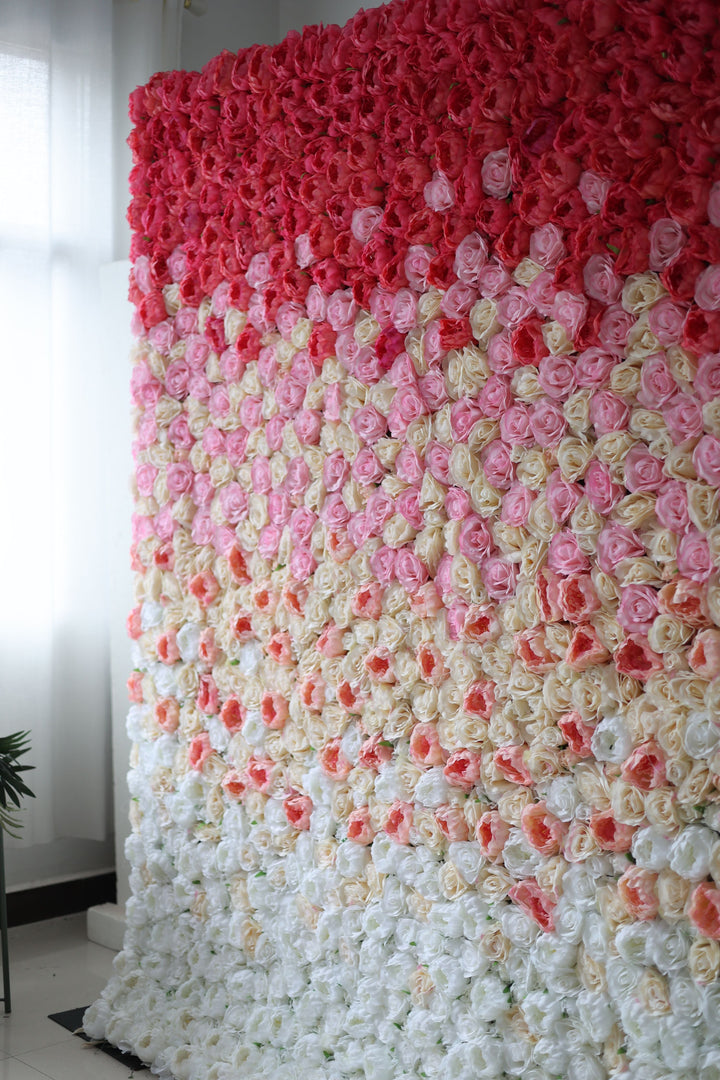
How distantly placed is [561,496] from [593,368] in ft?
0.71

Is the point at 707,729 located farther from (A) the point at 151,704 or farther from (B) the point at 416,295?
(A) the point at 151,704

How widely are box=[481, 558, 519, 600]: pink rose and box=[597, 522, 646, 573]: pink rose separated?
0.61 ft

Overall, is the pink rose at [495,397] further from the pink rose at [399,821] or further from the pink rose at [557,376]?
the pink rose at [399,821]

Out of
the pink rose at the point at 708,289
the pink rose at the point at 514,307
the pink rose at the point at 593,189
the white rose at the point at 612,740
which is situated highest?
the pink rose at the point at 593,189

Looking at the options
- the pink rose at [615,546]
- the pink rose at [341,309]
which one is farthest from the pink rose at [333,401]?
the pink rose at [615,546]

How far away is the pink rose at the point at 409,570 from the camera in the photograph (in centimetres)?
211

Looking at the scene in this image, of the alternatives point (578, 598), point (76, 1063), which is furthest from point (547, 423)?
point (76, 1063)

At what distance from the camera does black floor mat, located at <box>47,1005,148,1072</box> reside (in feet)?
8.53

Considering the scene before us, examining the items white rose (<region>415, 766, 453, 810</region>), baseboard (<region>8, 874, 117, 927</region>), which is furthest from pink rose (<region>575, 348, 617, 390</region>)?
baseboard (<region>8, 874, 117, 927</region>)

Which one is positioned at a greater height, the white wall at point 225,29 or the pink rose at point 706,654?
the white wall at point 225,29

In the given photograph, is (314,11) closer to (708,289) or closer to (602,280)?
(602,280)

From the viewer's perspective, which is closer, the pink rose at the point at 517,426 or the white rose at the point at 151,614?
the pink rose at the point at 517,426

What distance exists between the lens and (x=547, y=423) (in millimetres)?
1902

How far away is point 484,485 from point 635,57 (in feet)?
2.40
